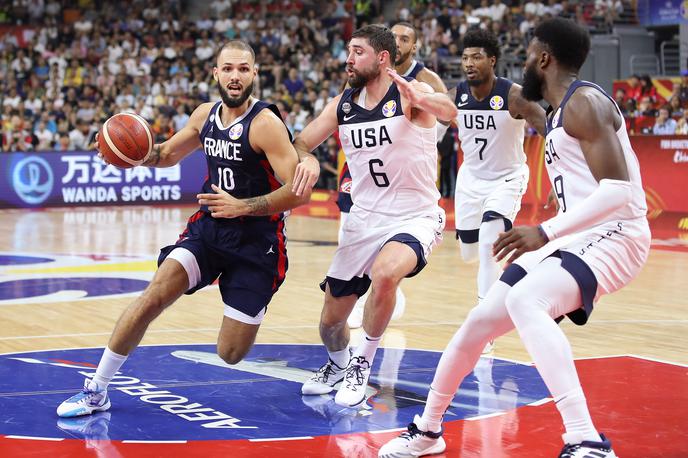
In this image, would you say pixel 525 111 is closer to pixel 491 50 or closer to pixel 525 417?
pixel 491 50

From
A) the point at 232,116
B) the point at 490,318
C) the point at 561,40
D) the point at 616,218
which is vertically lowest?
the point at 490,318

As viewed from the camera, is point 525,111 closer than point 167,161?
No

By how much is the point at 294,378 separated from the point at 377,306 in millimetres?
882

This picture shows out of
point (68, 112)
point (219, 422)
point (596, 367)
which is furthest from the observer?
point (68, 112)

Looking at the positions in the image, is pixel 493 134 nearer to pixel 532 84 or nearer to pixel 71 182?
pixel 532 84

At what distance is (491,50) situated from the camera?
7.75 m

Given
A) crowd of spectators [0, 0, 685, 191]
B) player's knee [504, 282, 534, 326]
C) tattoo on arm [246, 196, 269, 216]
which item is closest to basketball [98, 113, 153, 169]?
tattoo on arm [246, 196, 269, 216]

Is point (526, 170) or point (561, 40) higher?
point (561, 40)

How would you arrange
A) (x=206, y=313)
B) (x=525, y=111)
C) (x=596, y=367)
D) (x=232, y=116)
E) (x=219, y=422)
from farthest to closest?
1. (x=206, y=313)
2. (x=525, y=111)
3. (x=596, y=367)
4. (x=232, y=116)
5. (x=219, y=422)

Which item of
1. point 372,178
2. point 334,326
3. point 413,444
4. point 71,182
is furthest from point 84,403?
point 71,182

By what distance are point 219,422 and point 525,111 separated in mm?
3307

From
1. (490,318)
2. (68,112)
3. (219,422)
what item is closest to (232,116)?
(219,422)

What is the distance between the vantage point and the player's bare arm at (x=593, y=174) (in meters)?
4.28

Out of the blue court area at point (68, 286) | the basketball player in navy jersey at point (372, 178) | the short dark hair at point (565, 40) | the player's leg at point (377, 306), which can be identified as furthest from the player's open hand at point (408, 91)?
the blue court area at point (68, 286)
